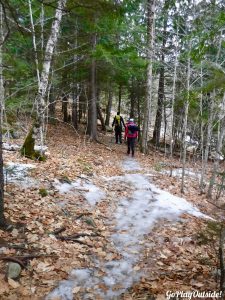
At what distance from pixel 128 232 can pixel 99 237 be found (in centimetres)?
67

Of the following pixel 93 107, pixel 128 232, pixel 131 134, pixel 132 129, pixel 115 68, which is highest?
pixel 115 68

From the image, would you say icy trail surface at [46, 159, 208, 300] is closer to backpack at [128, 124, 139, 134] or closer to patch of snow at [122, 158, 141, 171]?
patch of snow at [122, 158, 141, 171]

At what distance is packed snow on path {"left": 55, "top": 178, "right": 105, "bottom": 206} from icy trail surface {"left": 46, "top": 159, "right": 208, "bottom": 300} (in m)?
0.14

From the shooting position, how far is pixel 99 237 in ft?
17.7

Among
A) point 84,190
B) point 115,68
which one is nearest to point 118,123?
point 115,68

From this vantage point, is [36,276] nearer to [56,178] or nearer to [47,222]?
[47,222]

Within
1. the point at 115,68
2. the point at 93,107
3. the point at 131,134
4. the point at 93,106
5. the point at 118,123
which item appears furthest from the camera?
the point at 118,123

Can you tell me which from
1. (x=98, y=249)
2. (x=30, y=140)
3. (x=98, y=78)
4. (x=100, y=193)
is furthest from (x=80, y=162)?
(x=98, y=78)

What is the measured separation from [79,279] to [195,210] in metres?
4.31

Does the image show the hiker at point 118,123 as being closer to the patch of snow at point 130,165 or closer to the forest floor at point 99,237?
the patch of snow at point 130,165

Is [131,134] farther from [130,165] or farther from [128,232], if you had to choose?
[128,232]

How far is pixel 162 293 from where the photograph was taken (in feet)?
12.5

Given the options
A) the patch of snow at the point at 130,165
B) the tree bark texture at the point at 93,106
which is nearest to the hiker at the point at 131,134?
the patch of snow at the point at 130,165

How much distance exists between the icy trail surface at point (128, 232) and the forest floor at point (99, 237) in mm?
14
